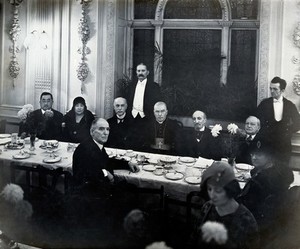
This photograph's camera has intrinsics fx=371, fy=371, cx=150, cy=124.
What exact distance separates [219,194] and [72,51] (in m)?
1.46

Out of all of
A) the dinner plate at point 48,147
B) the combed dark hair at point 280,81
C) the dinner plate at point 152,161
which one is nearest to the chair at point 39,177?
the dinner plate at point 48,147

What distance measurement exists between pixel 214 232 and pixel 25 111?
1513 mm

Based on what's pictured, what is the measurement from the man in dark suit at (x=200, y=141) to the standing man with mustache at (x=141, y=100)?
317mm

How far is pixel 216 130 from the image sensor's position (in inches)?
92.2

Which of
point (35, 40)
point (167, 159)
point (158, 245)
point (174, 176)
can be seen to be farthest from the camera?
point (167, 159)

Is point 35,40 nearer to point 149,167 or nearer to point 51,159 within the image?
point 51,159

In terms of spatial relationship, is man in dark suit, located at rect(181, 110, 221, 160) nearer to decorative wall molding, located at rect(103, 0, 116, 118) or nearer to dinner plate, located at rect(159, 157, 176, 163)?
dinner plate, located at rect(159, 157, 176, 163)

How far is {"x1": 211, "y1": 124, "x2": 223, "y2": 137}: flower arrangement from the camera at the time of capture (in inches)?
90.9

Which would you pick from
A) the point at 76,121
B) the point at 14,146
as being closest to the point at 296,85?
the point at 76,121

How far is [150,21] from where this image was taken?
3045 mm

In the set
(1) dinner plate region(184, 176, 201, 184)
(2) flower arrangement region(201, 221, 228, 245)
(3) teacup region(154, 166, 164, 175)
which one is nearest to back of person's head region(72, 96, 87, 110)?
(3) teacup region(154, 166, 164, 175)

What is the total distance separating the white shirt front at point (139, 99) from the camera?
2.72m

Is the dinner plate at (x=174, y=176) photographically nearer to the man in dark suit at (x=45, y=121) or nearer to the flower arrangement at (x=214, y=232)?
the flower arrangement at (x=214, y=232)

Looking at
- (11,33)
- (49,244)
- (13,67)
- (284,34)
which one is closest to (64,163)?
(49,244)
